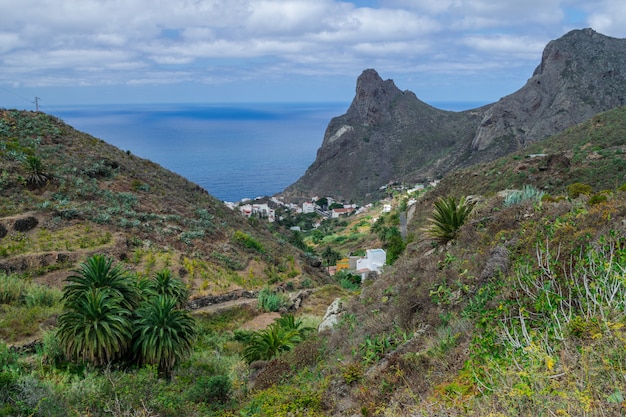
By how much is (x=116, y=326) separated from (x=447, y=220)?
310 inches

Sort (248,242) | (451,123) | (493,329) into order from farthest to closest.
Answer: (451,123)
(248,242)
(493,329)

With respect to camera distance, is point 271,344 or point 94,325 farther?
point 271,344

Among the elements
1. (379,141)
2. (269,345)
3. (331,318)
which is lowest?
(269,345)

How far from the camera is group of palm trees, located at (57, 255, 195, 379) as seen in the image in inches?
355

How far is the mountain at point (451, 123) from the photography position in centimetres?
7550

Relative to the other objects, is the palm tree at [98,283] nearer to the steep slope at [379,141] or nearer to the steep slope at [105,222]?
the steep slope at [105,222]

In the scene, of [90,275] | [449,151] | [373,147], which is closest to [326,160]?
[373,147]

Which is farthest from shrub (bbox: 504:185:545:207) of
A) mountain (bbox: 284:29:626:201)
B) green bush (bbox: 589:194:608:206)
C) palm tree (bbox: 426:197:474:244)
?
mountain (bbox: 284:29:626:201)

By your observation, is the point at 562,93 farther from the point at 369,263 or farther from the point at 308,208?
the point at 369,263

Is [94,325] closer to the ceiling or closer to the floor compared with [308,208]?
closer to the ceiling

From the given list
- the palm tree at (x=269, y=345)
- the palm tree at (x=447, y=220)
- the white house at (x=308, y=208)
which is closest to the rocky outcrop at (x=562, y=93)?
the white house at (x=308, y=208)

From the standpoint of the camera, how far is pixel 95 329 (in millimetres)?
8906

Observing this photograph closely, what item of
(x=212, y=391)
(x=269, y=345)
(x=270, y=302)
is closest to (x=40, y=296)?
(x=270, y=302)

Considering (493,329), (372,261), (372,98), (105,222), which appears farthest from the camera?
(372,98)
